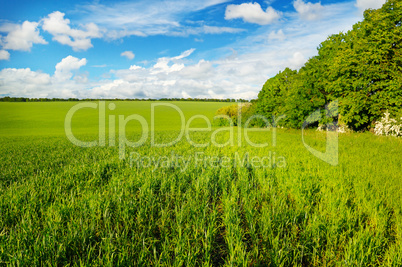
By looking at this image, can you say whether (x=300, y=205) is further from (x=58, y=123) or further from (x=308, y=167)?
(x=58, y=123)

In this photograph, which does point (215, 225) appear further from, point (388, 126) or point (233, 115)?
point (233, 115)

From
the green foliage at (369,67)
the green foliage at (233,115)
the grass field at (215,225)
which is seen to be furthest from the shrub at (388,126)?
the green foliage at (233,115)

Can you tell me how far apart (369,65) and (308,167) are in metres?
14.5

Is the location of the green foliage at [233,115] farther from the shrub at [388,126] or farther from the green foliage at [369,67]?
the shrub at [388,126]

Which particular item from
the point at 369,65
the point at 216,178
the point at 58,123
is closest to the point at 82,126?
the point at 58,123

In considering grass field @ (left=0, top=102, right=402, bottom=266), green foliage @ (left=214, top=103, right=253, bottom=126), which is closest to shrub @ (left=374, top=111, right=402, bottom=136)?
grass field @ (left=0, top=102, right=402, bottom=266)

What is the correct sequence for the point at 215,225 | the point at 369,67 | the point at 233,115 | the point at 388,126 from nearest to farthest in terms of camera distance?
the point at 215,225 → the point at 388,126 → the point at 369,67 → the point at 233,115

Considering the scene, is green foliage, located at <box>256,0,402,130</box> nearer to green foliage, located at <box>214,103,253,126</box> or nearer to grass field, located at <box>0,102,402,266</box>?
grass field, located at <box>0,102,402,266</box>

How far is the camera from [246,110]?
4725 centimetres

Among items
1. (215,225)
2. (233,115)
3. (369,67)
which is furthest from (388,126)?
(233,115)

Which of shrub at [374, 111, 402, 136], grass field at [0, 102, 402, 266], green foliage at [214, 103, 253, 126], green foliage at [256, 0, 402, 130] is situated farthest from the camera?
green foliage at [214, 103, 253, 126]

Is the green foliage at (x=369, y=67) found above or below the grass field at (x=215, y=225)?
above

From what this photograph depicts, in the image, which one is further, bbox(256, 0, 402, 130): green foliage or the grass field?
bbox(256, 0, 402, 130): green foliage

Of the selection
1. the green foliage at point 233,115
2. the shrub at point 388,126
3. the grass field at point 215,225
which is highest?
the green foliage at point 233,115
